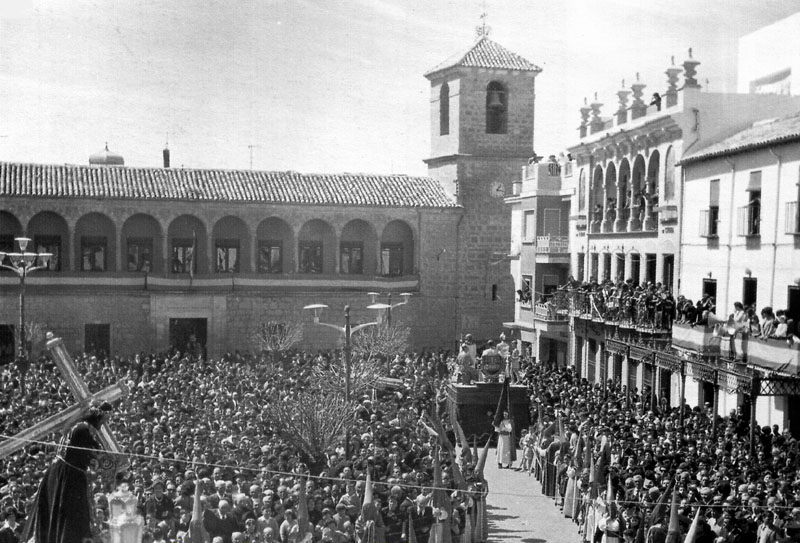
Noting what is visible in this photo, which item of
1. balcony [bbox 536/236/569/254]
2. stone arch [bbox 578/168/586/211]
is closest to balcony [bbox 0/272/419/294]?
balcony [bbox 536/236/569/254]

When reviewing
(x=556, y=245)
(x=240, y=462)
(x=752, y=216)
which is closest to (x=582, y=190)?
(x=556, y=245)

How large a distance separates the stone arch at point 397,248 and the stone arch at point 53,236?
13293mm

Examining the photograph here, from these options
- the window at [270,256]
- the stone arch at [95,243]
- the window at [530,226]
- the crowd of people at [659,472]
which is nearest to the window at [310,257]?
the window at [270,256]

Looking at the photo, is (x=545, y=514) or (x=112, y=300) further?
(x=112, y=300)

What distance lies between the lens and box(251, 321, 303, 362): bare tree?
36406 mm

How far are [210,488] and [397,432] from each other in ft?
20.1

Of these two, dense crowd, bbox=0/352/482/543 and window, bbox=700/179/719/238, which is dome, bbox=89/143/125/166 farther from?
window, bbox=700/179/719/238

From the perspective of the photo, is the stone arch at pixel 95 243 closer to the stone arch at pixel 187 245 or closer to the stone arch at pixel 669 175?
the stone arch at pixel 187 245

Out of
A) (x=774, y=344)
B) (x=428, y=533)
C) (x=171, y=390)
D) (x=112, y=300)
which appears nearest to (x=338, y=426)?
(x=428, y=533)

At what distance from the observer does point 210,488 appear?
47.6 ft

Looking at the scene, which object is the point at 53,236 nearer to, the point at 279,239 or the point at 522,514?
the point at 279,239

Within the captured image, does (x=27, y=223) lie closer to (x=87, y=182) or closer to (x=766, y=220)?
(x=87, y=182)

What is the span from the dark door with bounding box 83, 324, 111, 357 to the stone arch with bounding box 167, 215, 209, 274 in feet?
12.8

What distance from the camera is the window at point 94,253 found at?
4012 centimetres
